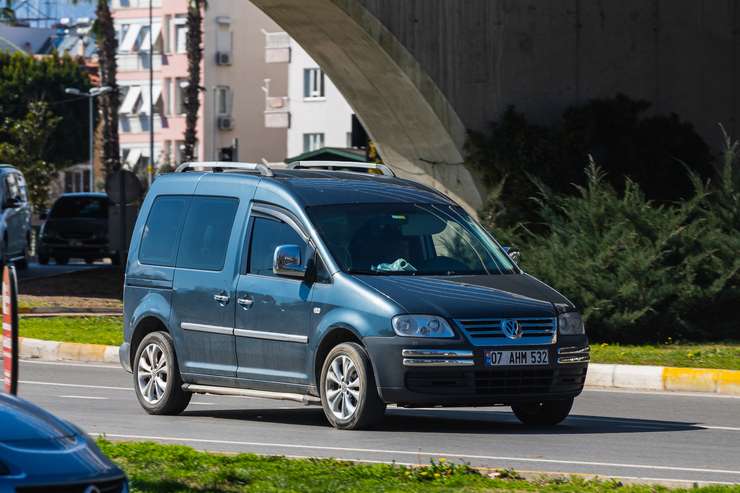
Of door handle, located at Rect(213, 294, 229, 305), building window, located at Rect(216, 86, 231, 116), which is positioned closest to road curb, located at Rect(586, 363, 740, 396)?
door handle, located at Rect(213, 294, 229, 305)

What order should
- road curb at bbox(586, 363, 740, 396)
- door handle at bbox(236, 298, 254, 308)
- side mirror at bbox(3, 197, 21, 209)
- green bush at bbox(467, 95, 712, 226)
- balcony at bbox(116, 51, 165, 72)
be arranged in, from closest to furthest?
door handle at bbox(236, 298, 254, 308) < road curb at bbox(586, 363, 740, 396) < green bush at bbox(467, 95, 712, 226) < side mirror at bbox(3, 197, 21, 209) < balcony at bbox(116, 51, 165, 72)

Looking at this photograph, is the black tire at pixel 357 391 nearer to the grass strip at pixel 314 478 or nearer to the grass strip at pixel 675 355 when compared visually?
the grass strip at pixel 314 478

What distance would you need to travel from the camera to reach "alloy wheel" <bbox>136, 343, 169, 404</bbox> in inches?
533

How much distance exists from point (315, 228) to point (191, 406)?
8.00 ft

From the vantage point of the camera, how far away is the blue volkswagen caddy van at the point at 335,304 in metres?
11.8

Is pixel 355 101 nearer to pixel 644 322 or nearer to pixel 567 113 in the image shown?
pixel 567 113

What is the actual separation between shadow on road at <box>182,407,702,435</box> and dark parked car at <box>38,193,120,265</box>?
30739 millimetres

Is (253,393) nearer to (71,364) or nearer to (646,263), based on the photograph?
(71,364)

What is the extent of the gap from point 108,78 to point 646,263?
5410 cm

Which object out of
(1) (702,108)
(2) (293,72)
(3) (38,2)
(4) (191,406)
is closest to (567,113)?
(1) (702,108)

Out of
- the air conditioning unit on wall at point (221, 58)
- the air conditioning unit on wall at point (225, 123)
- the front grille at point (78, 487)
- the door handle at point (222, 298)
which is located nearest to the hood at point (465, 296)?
the door handle at point (222, 298)

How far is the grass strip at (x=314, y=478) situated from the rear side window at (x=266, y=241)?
3.46m

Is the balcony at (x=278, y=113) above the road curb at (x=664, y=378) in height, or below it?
above

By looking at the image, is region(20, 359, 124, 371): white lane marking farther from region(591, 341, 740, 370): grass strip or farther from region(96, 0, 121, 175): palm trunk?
region(96, 0, 121, 175): palm trunk
